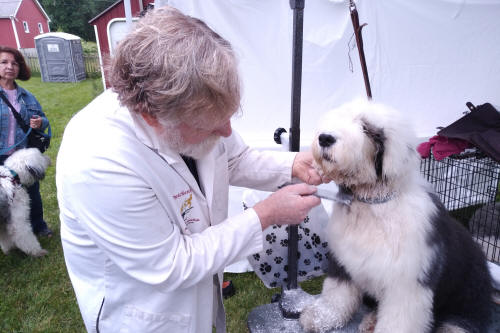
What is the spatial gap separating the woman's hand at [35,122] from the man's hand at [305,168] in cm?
298

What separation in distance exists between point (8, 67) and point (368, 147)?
3.66 m

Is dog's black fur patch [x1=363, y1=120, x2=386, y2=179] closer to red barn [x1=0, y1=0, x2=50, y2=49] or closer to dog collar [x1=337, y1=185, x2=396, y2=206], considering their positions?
dog collar [x1=337, y1=185, x2=396, y2=206]

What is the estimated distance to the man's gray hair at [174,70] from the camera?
3.27ft

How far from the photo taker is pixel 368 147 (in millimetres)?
1314

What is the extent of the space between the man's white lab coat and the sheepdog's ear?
0.49 metres

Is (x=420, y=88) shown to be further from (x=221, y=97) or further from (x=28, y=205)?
(x=28, y=205)

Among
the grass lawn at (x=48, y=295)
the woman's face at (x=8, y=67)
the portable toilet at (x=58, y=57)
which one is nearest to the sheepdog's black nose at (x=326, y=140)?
the grass lawn at (x=48, y=295)

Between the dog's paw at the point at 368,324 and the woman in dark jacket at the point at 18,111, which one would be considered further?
the woman in dark jacket at the point at 18,111

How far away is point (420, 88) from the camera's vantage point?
359 cm

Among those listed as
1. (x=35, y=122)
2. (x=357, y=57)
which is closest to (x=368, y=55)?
(x=357, y=57)

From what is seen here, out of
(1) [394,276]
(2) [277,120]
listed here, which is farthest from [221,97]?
(2) [277,120]

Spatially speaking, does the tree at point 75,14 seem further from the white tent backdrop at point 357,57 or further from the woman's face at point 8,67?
the white tent backdrop at point 357,57

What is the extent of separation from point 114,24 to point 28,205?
2.59m

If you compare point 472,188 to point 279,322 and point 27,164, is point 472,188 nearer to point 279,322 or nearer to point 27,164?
point 279,322
